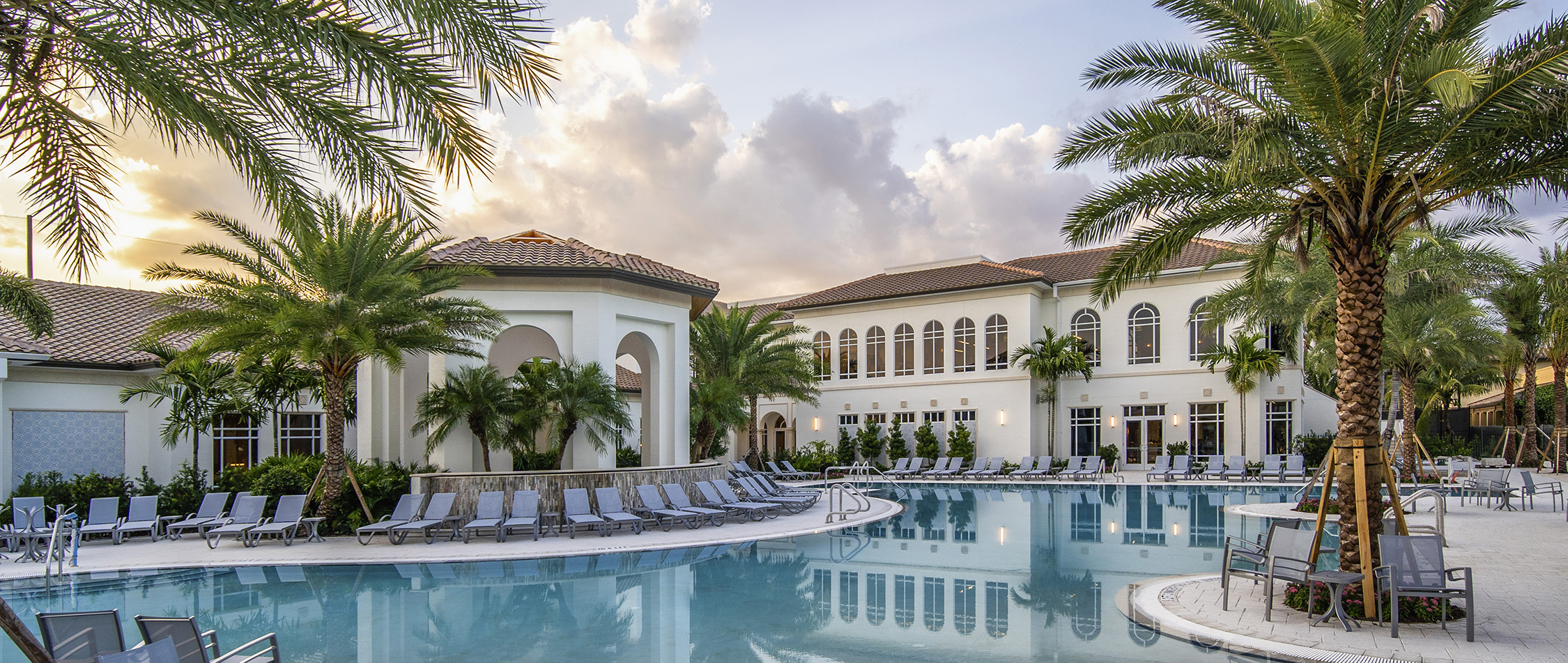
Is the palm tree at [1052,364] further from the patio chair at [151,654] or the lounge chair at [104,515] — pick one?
the patio chair at [151,654]

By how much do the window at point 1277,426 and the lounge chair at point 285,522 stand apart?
1157 inches

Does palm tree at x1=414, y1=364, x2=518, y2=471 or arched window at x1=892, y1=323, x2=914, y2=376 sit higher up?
arched window at x1=892, y1=323, x2=914, y2=376

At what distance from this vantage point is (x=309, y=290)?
15820 mm

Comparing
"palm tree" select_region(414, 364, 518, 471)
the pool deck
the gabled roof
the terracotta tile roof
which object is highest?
the gabled roof

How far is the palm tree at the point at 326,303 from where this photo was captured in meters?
14.8

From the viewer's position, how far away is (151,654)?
5234mm

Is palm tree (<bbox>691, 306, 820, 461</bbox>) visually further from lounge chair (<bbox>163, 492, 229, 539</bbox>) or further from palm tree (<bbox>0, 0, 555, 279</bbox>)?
palm tree (<bbox>0, 0, 555, 279</bbox>)

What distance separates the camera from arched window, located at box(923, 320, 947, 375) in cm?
3794

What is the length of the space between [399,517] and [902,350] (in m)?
26.4

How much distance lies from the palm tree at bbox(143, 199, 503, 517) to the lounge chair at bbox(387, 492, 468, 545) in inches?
61.8

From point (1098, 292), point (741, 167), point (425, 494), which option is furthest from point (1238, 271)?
point (425, 494)

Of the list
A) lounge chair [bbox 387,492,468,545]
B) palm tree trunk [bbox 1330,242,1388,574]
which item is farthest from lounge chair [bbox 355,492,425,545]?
palm tree trunk [bbox 1330,242,1388,574]

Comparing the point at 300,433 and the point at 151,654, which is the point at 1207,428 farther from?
the point at 151,654

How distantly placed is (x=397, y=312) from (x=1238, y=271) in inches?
1087
